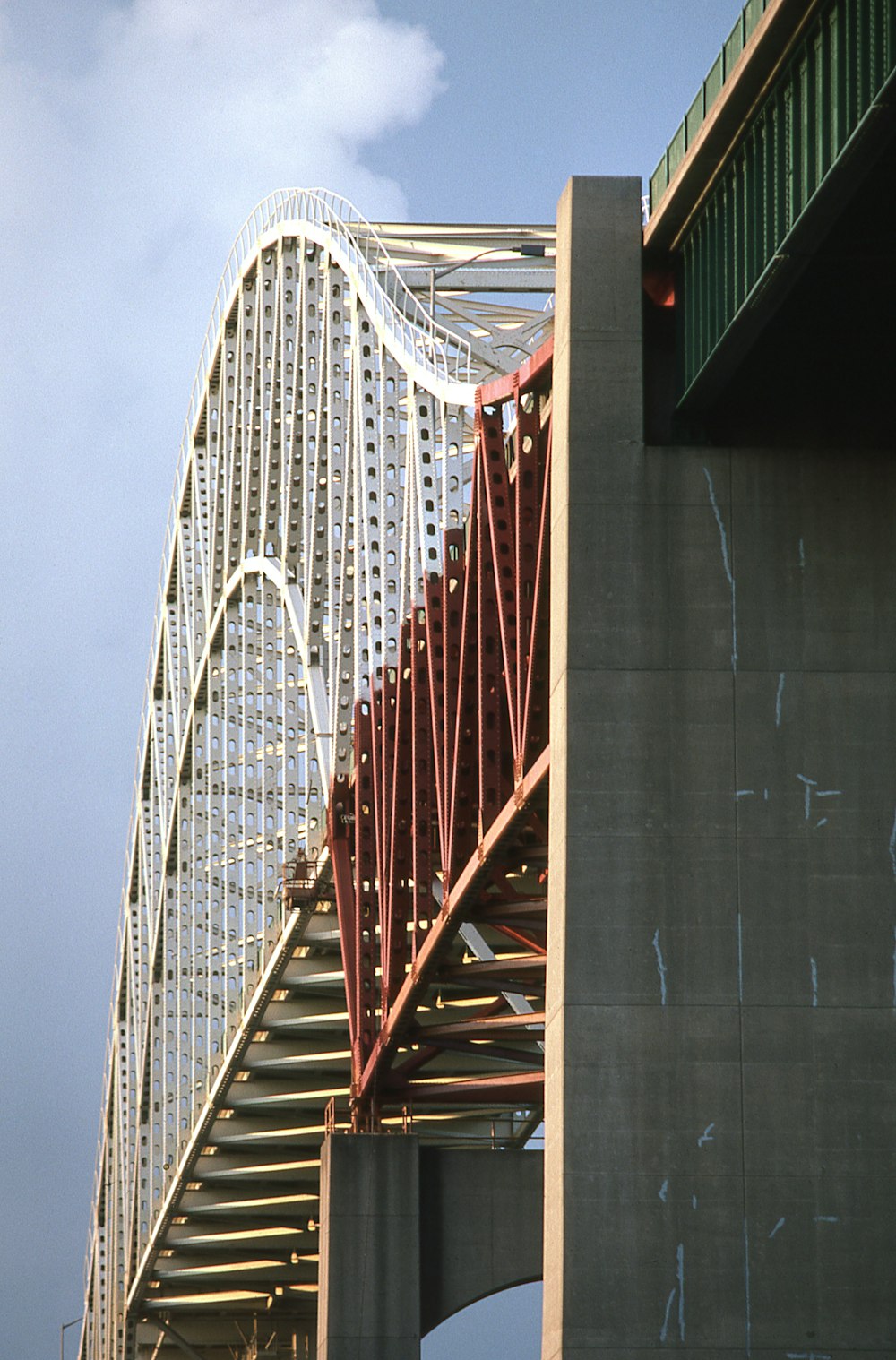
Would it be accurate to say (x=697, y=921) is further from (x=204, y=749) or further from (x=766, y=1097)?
(x=204, y=749)

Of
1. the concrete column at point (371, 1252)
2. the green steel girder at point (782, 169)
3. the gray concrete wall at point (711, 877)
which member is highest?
the green steel girder at point (782, 169)

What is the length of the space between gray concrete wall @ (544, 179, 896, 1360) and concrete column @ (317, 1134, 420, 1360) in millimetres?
21937

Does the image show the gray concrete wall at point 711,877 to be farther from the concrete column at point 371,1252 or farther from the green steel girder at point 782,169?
the concrete column at point 371,1252

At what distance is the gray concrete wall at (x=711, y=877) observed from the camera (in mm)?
27859

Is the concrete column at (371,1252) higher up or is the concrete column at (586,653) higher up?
the concrete column at (586,653)

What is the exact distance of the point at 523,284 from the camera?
64.2 m

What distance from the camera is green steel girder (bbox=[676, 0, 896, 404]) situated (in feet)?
79.0

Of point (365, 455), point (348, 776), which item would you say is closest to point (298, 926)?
point (348, 776)

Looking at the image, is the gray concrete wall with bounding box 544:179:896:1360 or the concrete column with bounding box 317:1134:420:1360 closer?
the gray concrete wall with bounding box 544:179:896:1360

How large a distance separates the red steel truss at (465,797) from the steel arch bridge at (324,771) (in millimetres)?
86

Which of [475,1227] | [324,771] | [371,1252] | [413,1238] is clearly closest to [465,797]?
[475,1227]

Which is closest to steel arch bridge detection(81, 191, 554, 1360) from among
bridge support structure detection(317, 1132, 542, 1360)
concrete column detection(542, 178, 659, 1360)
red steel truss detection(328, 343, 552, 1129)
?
red steel truss detection(328, 343, 552, 1129)

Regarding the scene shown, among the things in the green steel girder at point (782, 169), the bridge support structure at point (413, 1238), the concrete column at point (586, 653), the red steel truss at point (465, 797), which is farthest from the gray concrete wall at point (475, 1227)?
the green steel girder at point (782, 169)

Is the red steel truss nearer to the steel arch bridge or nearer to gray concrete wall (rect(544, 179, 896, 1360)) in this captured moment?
the steel arch bridge
